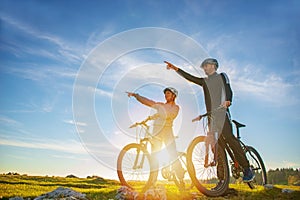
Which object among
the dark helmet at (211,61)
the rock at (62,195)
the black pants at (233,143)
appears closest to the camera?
the rock at (62,195)

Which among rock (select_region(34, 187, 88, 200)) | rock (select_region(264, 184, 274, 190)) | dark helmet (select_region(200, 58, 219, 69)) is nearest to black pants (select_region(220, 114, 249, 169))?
dark helmet (select_region(200, 58, 219, 69))

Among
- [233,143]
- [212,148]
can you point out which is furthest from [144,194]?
[233,143]

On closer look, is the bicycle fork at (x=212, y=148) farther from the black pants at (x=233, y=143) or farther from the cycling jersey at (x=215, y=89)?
the cycling jersey at (x=215, y=89)

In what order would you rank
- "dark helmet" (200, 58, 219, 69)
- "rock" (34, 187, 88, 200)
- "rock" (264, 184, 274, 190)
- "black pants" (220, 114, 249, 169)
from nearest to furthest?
"rock" (34, 187, 88, 200)
"black pants" (220, 114, 249, 169)
"dark helmet" (200, 58, 219, 69)
"rock" (264, 184, 274, 190)

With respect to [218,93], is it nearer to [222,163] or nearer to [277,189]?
[222,163]

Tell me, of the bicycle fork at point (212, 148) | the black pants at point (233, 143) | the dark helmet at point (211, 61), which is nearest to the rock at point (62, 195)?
the bicycle fork at point (212, 148)

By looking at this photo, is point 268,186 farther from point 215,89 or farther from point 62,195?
point 62,195

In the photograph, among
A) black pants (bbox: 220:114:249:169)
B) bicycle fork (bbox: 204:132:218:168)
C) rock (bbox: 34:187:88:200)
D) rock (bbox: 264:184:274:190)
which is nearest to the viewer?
rock (bbox: 34:187:88:200)

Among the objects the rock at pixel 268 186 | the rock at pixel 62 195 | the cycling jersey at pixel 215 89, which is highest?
the cycling jersey at pixel 215 89

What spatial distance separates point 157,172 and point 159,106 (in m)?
2.08

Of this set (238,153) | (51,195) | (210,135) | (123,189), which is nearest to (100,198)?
(123,189)

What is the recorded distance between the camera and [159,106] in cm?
966

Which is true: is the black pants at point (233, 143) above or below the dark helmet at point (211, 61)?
below

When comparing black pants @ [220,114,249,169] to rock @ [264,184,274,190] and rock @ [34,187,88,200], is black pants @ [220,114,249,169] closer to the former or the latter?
rock @ [264,184,274,190]
